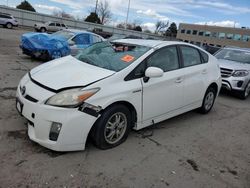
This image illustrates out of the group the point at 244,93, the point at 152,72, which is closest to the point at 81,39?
the point at 244,93

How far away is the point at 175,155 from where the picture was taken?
375 centimetres

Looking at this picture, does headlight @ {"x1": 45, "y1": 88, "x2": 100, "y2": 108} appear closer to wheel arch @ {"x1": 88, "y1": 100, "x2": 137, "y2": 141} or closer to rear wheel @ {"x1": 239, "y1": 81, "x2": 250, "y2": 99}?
wheel arch @ {"x1": 88, "y1": 100, "x2": 137, "y2": 141}

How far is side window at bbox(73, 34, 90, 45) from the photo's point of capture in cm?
1074

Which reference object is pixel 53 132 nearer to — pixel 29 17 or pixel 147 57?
pixel 147 57

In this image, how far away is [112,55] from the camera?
167 inches

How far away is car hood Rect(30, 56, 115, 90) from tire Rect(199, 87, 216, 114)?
A: 276cm

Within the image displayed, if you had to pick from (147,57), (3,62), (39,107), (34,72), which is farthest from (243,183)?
(3,62)

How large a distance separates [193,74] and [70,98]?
106 inches

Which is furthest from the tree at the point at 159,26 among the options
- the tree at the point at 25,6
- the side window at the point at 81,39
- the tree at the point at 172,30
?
the side window at the point at 81,39

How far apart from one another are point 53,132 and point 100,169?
75 centimetres

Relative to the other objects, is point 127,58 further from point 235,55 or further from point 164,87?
point 235,55

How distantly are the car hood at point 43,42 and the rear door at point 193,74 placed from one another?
611cm

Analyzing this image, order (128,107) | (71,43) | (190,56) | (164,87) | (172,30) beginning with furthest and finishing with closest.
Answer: (172,30) → (71,43) → (190,56) → (164,87) → (128,107)

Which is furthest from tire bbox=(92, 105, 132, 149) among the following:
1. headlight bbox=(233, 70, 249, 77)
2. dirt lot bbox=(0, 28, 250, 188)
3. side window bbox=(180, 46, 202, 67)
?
headlight bbox=(233, 70, 249, 77)
